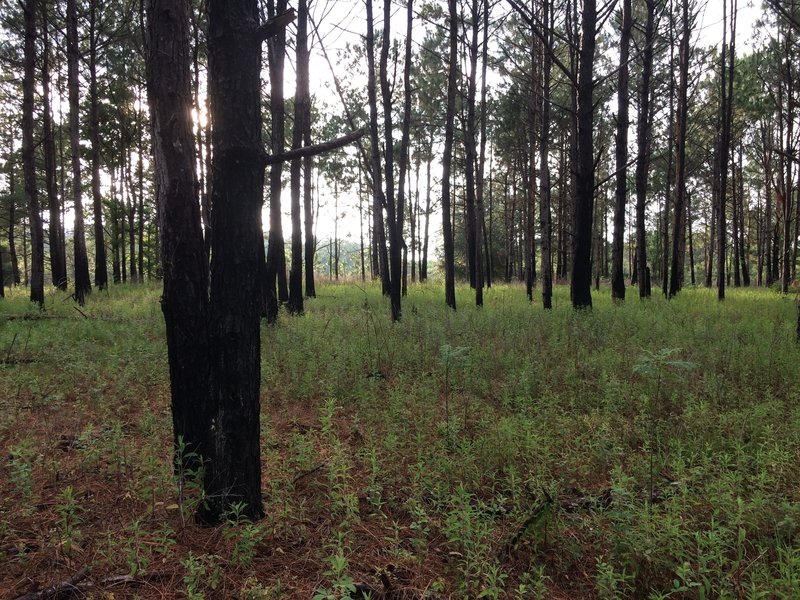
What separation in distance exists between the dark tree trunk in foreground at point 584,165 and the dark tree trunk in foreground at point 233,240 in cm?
893

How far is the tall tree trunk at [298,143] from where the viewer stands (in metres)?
10.8

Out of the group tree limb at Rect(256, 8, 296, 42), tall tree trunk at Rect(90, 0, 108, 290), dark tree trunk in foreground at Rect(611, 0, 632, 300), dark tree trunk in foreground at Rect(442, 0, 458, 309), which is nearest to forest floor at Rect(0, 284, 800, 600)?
tree limb at Rect(256, 8, 296, 42)

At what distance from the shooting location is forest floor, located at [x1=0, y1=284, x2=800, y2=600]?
7.79ft

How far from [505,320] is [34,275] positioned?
40.4 ft

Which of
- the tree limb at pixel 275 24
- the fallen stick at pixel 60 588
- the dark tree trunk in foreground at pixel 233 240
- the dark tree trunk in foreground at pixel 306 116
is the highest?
the dark tree trunk in foreground at pixel 306 116

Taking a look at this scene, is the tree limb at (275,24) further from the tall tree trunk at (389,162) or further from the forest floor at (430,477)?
the tall tree trunk at (389,162)

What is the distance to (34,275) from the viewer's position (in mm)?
11664

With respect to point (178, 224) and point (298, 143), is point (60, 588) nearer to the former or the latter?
point (178, 224)

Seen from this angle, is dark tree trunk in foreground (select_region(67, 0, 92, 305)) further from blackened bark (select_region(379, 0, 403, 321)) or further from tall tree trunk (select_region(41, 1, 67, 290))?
blackened bark (select_region(379, 0, 403, 321))

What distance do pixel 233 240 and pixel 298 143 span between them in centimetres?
957

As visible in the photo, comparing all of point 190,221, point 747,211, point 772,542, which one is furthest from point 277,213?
point 747,211

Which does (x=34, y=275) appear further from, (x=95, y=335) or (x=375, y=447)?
(x=375, y=447)

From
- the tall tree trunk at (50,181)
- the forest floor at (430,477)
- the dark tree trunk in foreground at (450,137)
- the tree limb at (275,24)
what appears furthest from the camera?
the tall tree trunk at (50,181)

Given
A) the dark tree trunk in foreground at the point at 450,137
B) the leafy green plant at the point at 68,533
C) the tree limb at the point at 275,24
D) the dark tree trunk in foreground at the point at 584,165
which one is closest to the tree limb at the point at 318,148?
the tree limb at the point at 275,24
